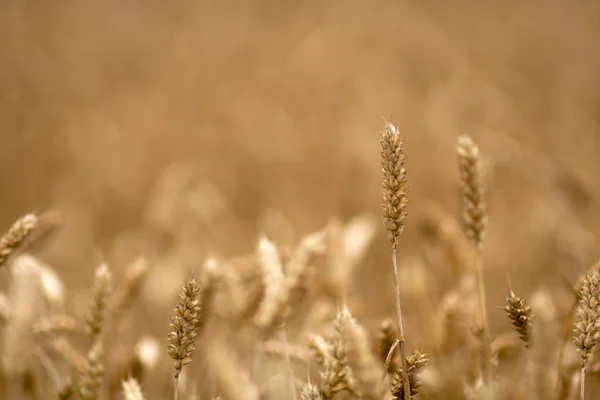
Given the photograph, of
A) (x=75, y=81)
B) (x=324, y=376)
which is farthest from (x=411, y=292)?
(x=75, y=81)

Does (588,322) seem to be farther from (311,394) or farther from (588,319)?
(311,394)

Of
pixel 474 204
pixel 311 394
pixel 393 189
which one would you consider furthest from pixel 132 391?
pixel 474 204

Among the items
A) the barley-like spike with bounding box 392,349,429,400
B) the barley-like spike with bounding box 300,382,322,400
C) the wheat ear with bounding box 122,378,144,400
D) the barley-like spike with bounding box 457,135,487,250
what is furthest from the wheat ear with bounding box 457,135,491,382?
the wheat ear with bounding box 122,378,144,400

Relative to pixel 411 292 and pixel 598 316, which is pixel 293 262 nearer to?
pixel 598 316

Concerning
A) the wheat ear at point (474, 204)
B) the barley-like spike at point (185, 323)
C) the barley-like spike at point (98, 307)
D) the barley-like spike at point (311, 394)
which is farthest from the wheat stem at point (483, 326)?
the barley-like spike at point (98, 307)

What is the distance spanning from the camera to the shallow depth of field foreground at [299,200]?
0.94 metres

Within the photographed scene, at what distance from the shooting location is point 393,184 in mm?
755

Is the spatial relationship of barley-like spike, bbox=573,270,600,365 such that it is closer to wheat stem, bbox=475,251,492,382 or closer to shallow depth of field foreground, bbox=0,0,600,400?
shallow depth of field foreground, bbox=0,0,600,400

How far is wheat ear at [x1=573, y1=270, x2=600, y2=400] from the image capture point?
76 centimetres

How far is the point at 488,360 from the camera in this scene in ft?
2.63

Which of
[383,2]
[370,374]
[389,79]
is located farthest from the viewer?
[383,2]

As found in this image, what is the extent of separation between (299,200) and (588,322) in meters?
2.77

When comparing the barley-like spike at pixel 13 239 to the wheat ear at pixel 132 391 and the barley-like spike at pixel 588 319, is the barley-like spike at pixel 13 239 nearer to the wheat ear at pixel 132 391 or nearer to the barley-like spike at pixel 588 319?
the wheat ear at pixel 132 391

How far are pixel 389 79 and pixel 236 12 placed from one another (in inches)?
102
